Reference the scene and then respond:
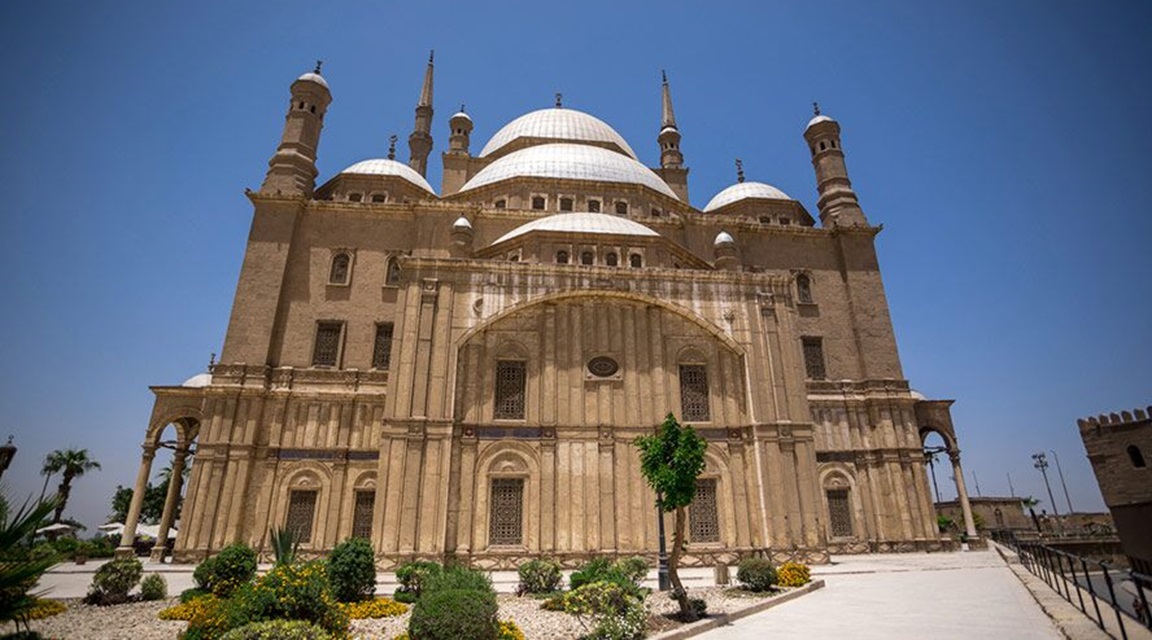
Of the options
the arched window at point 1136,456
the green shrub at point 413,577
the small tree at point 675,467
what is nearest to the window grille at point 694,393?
the small tree at point 675,467

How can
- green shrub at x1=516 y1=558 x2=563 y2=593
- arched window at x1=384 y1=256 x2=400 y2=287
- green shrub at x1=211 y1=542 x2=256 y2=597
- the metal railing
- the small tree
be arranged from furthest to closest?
arched window at x1=384 y1=256 x2=400 y2=287 → green shrub at x1=516 y1=558 x2=563 y2=593 → green shrub at x1=211 y1=542 x2=256 y2=597 → the small tree → the metal railing

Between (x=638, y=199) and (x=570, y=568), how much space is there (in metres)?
18.7

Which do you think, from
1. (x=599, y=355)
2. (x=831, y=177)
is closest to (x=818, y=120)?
(x=831, y=177)

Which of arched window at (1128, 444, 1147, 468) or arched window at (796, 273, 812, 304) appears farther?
arched window at (796, 273, 812, 304)

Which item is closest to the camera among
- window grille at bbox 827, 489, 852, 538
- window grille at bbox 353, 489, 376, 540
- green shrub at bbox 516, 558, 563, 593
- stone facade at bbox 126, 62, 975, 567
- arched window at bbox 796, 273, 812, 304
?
green shrub at bbox 516, 558, 563, 593

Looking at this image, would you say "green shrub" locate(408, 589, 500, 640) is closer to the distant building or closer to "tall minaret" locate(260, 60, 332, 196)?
the distant building

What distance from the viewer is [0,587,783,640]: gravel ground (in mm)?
8594

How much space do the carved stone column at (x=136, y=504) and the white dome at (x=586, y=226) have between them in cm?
1556

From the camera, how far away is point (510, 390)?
1867cm

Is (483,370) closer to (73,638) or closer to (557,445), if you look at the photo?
(557,445)

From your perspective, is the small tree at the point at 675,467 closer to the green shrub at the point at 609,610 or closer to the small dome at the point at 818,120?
the green shrub at the point at 609,610

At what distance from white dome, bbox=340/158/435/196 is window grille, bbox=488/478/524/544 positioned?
1825 centimetres

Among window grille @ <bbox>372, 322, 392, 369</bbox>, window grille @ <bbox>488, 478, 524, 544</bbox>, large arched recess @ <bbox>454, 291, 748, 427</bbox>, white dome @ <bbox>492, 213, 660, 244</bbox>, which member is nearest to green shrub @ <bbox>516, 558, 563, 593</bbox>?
window grille @ <bbox>488, 478, 524, 544</bbox>

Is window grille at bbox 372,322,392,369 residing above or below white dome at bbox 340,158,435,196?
below
